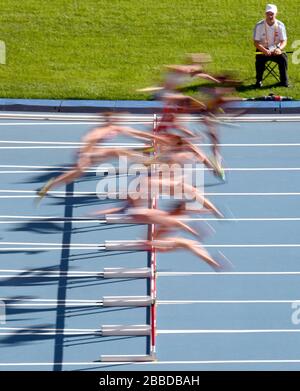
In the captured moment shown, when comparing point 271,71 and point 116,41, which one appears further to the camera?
point 116,41

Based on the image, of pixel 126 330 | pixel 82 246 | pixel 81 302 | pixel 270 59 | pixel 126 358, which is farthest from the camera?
pixel 270 59

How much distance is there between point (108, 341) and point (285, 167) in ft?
11.2

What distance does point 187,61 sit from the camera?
4828 millimetres

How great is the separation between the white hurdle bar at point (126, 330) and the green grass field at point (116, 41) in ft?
14.7

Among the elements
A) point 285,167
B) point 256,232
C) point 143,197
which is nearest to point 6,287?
point 256,232

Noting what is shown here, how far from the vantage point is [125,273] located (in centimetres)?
973

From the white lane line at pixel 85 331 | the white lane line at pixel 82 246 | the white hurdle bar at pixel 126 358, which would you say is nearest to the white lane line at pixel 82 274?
the white lane line at pixel 82 246

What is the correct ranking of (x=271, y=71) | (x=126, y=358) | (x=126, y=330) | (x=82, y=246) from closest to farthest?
(x=126, y=358) < (x=126, y=330) < (x=82, y=246) < (x=271, y=71)

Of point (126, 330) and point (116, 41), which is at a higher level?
point (116, 41)

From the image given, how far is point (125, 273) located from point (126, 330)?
0.83 m

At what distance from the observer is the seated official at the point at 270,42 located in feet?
42.0

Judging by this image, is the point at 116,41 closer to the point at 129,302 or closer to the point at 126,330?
the point at 129,302

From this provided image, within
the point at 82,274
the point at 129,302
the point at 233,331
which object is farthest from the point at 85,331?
the point at 233,331

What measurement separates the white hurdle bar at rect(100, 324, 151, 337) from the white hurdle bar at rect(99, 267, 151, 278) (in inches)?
30.9
